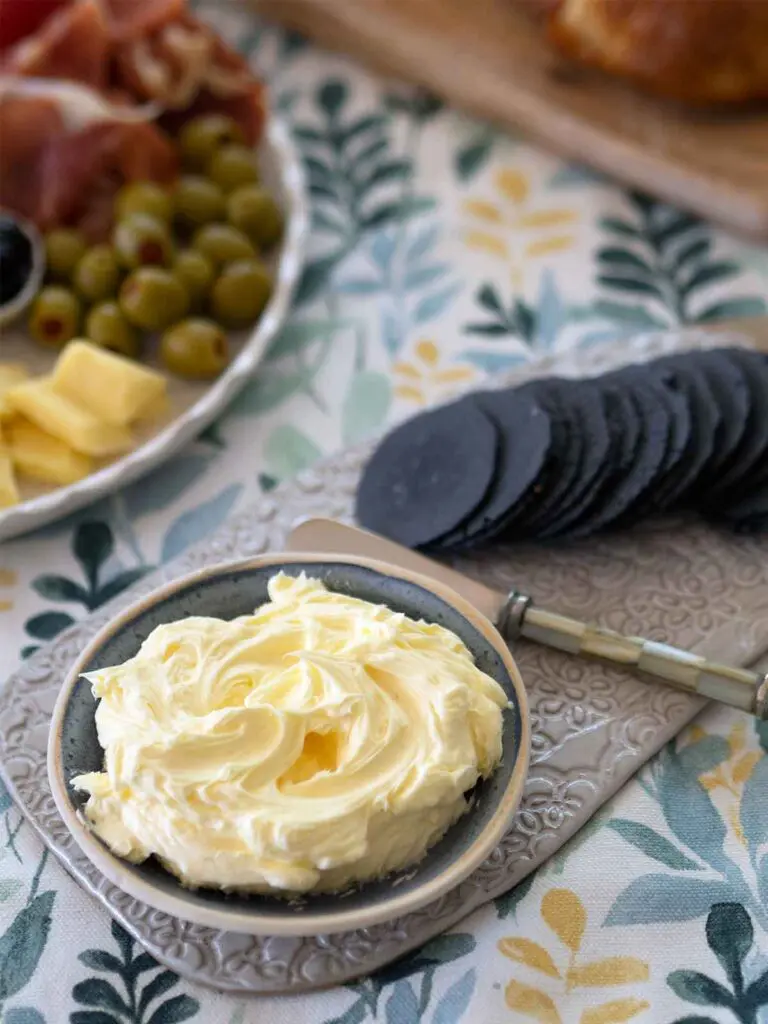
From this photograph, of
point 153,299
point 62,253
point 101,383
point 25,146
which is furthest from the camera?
point 25,146

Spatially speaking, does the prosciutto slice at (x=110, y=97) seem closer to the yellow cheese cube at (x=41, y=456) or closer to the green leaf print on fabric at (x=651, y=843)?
the yellow cheese cube at (x=41, y=456)

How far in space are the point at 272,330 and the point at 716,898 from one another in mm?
1104

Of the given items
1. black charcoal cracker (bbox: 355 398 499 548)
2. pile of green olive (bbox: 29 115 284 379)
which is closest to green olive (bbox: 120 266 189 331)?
pile of green olive (bbox: 29 115 284 379)

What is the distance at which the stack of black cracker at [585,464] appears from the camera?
145 cm

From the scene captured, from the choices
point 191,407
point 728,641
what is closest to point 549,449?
point 728,641

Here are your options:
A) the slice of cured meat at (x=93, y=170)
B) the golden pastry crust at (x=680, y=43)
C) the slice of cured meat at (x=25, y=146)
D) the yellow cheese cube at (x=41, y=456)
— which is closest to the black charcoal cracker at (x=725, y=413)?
the golden pastry crust at (x=680, y=43)

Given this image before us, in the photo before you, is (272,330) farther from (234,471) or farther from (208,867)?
(208,867)

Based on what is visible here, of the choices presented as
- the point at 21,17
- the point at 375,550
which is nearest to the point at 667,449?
the point at 375,550

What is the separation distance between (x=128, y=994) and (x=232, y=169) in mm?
1453

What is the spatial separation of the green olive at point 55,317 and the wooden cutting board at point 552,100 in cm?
97

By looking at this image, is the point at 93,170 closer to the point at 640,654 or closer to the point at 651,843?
the point at 640,654

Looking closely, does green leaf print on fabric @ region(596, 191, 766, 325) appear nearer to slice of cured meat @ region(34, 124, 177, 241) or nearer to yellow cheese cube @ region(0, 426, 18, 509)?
slice of cured meat @ region(34, 124, 177, 241)

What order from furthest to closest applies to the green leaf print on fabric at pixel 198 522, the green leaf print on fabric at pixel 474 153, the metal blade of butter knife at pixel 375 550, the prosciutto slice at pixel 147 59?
the green leaf print on fabric at pixel 474 153 → the prosciutto slice at pixel 147 59 → the green leaf print on fabric at pixel 198 522 → the metal blade of butter knife at pixel 375 550

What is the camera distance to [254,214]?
1999 millimetres
